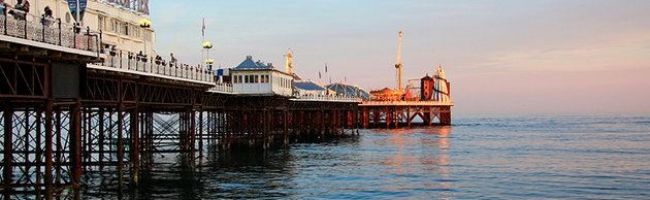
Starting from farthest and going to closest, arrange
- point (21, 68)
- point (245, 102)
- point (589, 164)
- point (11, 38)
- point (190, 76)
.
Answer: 1. point (245, 102)
2. point (589, 164)
3. point (190, 76)
4. point (21, 68)
5. point (11, 38)

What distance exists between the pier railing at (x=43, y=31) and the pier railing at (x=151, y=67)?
2.46 m

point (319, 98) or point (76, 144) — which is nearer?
point (76, 144)

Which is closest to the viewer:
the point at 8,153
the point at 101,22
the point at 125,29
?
the point at 8,153

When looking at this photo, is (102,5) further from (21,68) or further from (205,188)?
(21,68)

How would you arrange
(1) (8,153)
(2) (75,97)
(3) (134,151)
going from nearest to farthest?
1. (1) (8,153)
2. (2) (75,97)
3. (3) (134,151)

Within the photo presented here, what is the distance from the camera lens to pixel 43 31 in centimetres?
2914

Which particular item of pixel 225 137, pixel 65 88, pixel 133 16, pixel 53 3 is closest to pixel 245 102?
pixel 225 137

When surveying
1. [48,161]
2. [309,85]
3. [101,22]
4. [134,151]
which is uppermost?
[309,85]

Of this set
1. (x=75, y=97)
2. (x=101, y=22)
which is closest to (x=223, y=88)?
(x=101, y=22)

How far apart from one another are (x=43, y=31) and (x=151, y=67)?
20.2 m

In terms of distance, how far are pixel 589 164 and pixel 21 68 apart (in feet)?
173

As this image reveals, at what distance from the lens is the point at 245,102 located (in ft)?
306

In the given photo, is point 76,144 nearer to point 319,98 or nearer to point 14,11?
point 14,11

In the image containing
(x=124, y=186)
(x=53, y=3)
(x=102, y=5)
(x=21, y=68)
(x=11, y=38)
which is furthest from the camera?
(x=102, y=5)
